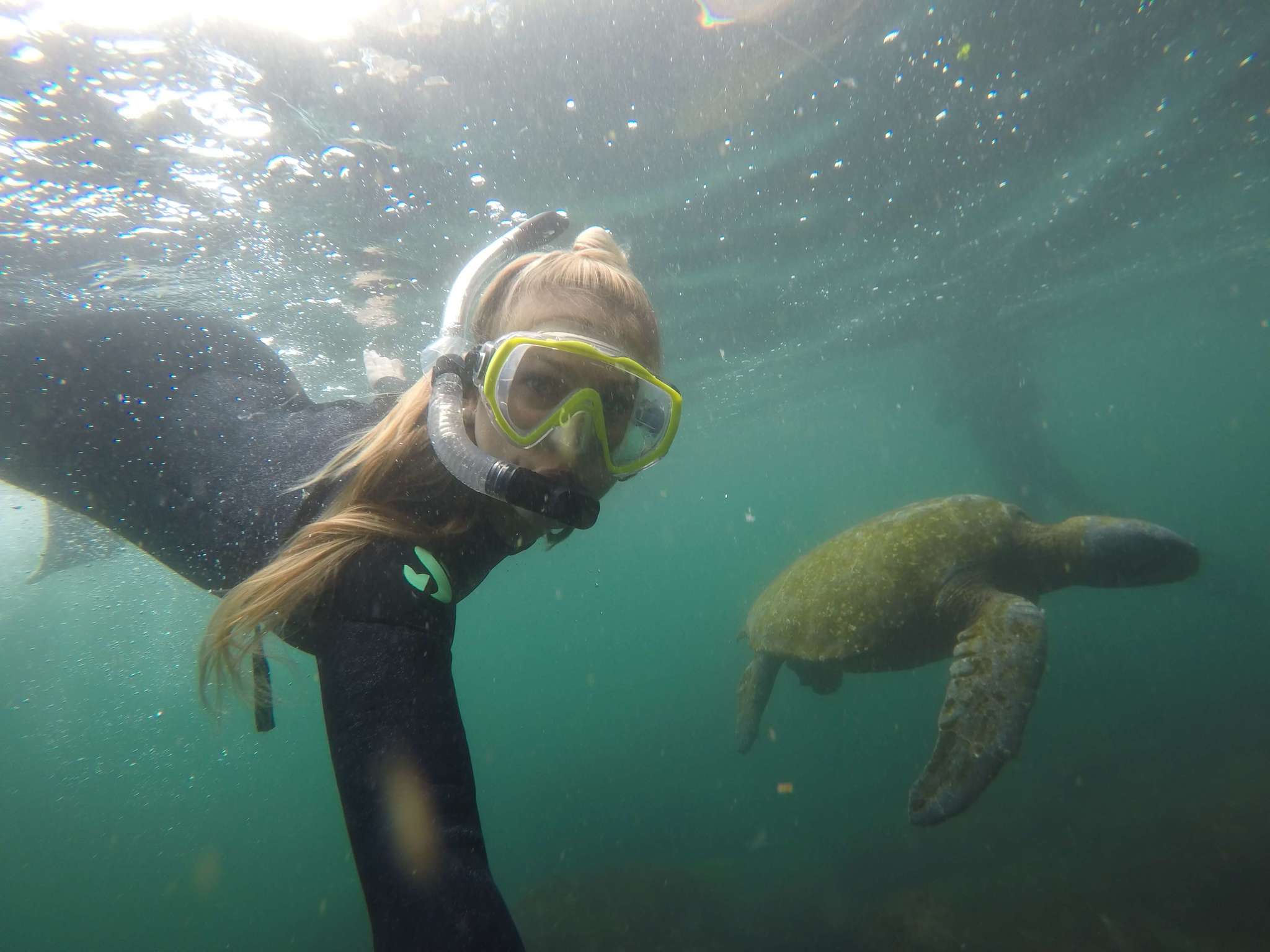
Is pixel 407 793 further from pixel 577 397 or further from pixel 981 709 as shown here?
pixel 981 709

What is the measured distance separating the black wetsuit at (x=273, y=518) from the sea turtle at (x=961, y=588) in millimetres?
3826

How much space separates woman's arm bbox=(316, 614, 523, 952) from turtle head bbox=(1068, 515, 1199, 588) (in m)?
6.13

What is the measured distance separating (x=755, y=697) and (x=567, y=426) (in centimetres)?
711

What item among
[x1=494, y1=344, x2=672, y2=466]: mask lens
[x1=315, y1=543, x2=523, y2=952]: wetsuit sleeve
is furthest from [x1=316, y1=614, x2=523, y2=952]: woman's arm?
[x1=494, y1=344, x2=672, y2=466]: mask lens

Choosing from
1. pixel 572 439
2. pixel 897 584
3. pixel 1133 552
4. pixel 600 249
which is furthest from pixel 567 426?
pixel 1133 552

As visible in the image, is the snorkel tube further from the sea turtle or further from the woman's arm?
the sea turtle

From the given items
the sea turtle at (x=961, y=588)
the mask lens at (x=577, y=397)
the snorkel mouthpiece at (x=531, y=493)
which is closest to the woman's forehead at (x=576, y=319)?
the mask lens at (x=577, y=397)

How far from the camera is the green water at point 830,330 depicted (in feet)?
22.0

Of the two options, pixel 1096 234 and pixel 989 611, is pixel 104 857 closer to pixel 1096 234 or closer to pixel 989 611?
pixel 989 611

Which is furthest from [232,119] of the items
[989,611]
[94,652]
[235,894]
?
[94,652]

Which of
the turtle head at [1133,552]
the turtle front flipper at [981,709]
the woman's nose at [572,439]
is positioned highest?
the woman's nose at [572,439]

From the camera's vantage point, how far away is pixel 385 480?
71.3 inches

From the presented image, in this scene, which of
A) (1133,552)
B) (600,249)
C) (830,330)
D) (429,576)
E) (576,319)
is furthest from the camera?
(830,330)

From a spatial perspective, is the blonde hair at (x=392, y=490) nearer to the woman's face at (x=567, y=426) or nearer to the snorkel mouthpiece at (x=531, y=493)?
the woman's face at (x=567, y=426)
